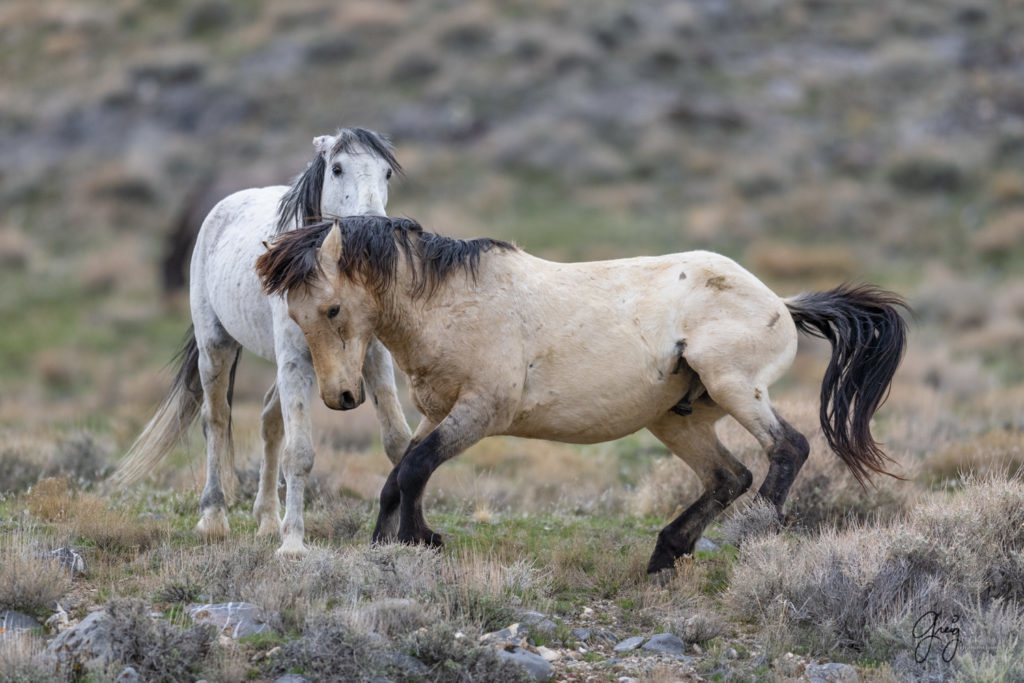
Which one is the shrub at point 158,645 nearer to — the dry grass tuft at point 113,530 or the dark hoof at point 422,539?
the dark hoof at point 422,539

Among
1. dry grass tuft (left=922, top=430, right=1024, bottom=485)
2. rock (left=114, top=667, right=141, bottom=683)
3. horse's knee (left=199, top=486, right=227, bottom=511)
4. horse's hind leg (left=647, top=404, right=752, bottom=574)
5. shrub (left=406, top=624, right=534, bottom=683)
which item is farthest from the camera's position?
dry grass tuft (left=922, top=430, right=1024, bottom=485)

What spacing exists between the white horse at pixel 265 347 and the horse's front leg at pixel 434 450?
1.50 ft

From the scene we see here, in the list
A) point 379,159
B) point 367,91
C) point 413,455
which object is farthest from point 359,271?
point 367,91

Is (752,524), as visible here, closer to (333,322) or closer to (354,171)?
(333,322)

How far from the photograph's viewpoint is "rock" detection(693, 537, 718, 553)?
6945 mm

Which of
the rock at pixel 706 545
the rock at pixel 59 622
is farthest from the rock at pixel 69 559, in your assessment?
the rock at pixel 706 545

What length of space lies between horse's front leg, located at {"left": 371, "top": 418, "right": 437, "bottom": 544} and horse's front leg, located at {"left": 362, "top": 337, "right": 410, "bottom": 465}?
0.59 metres

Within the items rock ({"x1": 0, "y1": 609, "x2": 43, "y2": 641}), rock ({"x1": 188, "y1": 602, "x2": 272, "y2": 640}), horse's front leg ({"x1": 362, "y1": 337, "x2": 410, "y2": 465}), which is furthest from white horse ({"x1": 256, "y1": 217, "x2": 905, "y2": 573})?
rock ({"x1": 0, "y1": 609, "x2": 43, "y2": 641})

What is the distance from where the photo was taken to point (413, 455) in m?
5.76

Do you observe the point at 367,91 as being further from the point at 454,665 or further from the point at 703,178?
the point at 454,665

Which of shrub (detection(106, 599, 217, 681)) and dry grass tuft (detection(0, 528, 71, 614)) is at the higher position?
dry grass tuft (detection(0, 528, 71, 614))

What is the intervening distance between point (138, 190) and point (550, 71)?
10.3 metres

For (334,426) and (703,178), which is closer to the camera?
(334,426)
